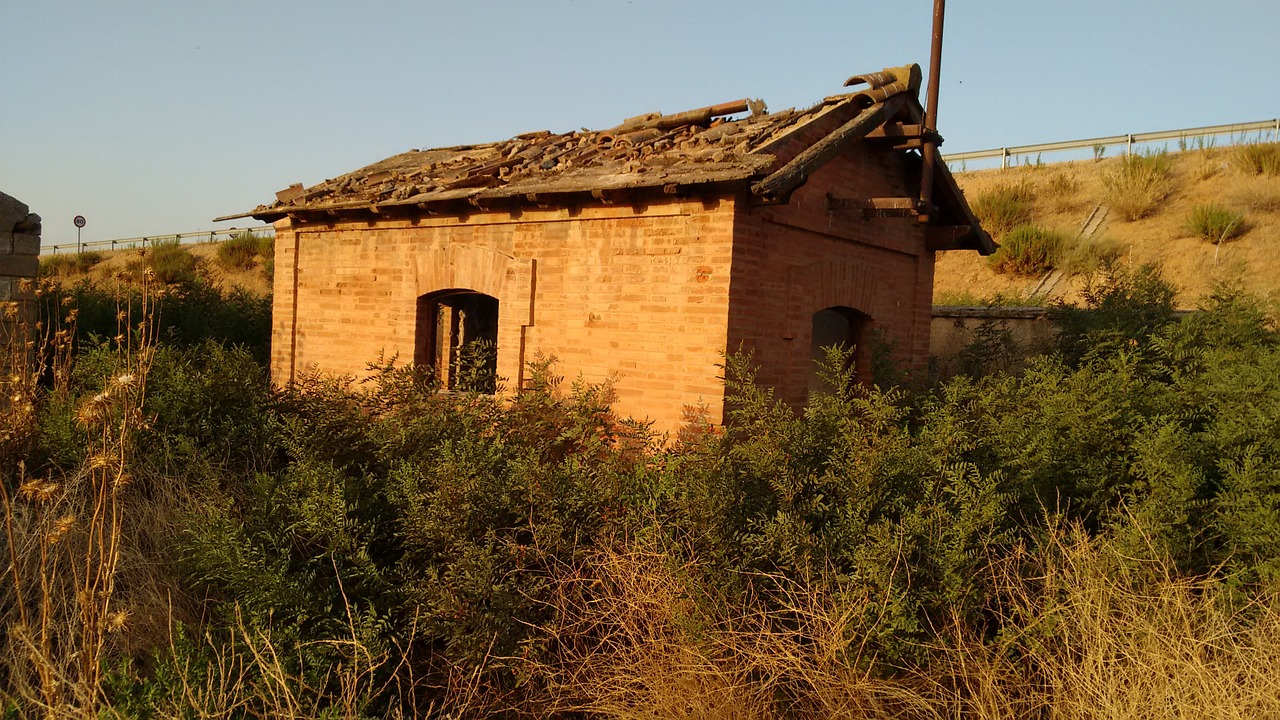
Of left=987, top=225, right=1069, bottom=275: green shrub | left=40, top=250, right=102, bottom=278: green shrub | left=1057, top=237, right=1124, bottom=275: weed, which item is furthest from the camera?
left=40, top=250, right=102, bottom=278: green shrub

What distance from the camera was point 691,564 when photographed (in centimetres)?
484

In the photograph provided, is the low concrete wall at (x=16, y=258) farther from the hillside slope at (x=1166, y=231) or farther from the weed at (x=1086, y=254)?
the weed at (x=1086, y=254)

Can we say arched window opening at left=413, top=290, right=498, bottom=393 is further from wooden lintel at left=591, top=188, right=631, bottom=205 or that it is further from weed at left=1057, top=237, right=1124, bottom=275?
weed at left=1057, top=237, right=1124, bottom=275

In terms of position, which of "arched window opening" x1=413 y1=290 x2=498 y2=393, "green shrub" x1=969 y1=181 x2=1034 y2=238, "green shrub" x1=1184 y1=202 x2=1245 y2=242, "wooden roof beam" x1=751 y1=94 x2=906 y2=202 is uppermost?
"green shrub" x1=969 y1=181 x2=1034 y2=238

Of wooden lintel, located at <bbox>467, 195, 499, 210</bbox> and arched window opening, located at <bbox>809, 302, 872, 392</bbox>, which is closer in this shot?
wooden lintel, located at <bbox>467, 195, 499, 210</bbox>

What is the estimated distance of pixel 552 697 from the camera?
4.79 meters

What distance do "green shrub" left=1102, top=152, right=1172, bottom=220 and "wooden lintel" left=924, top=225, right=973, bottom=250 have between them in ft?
48.3

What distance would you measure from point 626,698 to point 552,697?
456mm

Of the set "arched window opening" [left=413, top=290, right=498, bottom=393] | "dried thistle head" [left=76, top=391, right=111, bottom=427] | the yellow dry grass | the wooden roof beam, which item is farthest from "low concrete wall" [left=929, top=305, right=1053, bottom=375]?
the yellow dry grass

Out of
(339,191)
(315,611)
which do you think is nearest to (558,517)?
(315,611)

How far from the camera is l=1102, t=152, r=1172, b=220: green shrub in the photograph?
71.4ft

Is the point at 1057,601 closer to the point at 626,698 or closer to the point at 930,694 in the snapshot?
the point at 930,694

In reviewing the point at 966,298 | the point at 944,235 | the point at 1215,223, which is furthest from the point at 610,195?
the point at 1215,223

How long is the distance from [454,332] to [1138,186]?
19028 mm
